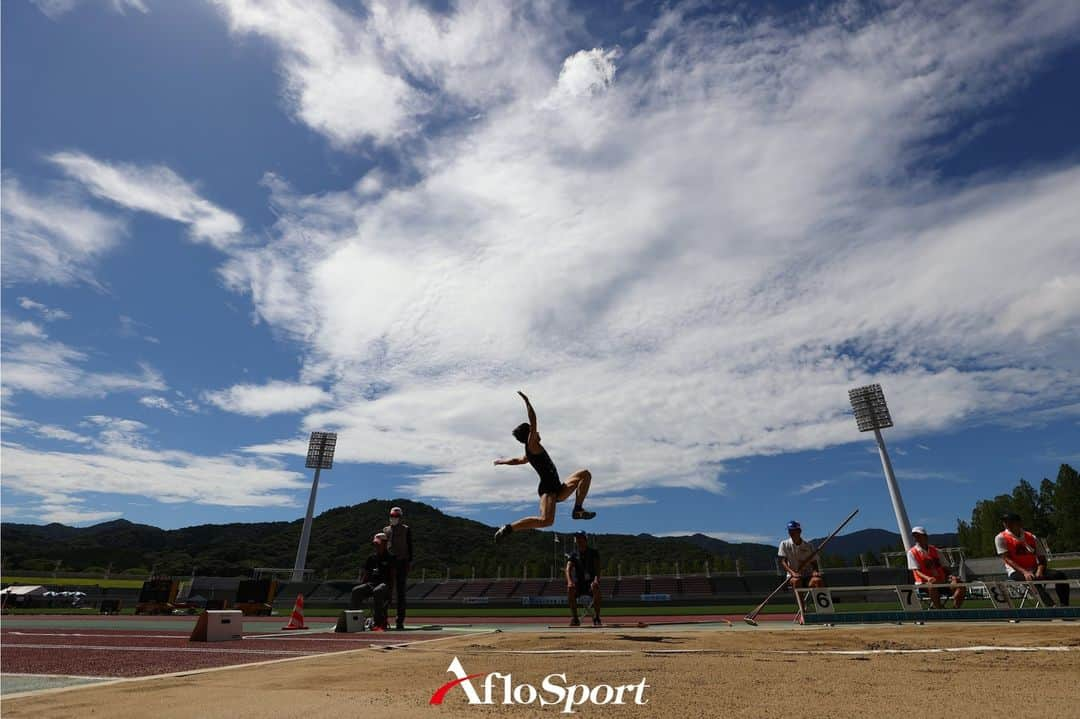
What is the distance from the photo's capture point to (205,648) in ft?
24.0

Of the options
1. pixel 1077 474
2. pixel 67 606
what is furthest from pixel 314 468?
pixel 1077 474

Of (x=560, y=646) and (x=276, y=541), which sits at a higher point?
(x=276, y=541)

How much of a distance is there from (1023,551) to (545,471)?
7908mm

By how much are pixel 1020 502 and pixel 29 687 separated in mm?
114737

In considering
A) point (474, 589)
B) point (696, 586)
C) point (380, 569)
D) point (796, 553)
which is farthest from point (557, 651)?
point (474, 589)

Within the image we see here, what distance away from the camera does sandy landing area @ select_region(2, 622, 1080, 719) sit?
3.17 m

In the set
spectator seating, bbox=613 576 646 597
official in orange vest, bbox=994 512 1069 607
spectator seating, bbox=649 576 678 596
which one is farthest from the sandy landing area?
spectator seating, bbox=649 576 678 596

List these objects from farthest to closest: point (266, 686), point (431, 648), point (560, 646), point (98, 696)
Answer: point (431, 648) < point (560, 646) < point (266, 686) < point (98, 696)

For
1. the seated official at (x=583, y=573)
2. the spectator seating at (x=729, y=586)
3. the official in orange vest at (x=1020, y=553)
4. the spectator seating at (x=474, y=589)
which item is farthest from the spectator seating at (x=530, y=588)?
the official in orange vest at (x=1020, y=553)

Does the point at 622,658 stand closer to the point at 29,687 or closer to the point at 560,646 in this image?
the point at 560,646

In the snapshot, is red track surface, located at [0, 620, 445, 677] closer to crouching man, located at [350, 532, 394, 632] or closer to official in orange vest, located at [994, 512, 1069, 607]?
crouching man, located at [350, 532, 394, 632]

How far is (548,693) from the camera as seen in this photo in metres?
3.80

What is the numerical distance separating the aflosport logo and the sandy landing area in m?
0.08

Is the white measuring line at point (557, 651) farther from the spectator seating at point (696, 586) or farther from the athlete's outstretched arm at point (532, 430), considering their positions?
the spectator seating at point (696, 586)
